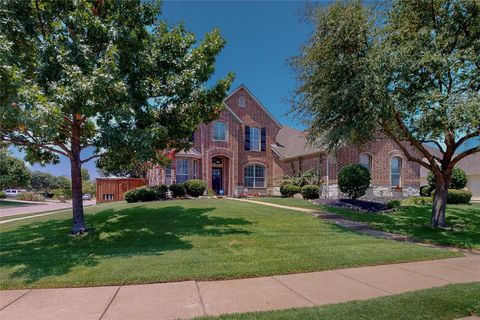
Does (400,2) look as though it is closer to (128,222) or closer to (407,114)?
(407,114)

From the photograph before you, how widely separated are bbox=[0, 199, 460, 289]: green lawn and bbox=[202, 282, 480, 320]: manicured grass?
1781 mm

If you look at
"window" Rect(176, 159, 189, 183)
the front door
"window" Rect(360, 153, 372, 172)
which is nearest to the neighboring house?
→ "window" Rect(360, 153, 372, 172)

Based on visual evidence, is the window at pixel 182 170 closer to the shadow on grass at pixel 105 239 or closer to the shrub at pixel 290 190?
the shrub at pixel 290 190

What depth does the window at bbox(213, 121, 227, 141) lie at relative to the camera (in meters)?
23.4

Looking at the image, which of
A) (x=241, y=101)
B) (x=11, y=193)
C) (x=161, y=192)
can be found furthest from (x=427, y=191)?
(x=11, y=193)

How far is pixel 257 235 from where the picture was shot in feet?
29.7

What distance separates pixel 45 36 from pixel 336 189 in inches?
713

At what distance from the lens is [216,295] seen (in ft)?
16.0

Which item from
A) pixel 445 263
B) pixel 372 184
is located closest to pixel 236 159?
pixel 372 184

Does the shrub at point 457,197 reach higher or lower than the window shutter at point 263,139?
lower

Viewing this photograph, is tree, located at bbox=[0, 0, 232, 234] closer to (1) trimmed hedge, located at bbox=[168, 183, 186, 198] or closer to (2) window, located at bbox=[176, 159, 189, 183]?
(1) trimmed hedge, located at bbox=[168, 183, 186, 198]

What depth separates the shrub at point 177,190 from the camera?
19297mm

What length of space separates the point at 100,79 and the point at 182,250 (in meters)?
4.39

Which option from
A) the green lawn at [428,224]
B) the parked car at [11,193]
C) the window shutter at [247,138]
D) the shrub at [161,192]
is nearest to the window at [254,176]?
the window shutter at [247,138]
